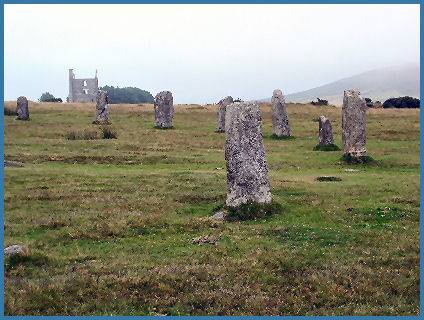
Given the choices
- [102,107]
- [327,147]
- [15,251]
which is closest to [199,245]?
[15,251]

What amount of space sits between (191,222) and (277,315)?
670 centimetres

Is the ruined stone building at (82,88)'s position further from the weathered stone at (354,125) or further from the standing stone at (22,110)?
the weathered stone at (354,125)

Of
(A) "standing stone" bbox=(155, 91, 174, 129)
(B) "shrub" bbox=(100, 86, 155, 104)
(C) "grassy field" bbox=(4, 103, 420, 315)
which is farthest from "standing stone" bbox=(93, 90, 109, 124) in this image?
(B) "shrub" bbox=(100, 86, 155, 104)

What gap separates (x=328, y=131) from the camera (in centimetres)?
3647

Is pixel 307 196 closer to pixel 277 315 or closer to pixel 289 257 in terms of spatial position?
pixel 289 257

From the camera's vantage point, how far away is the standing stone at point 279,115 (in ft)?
138

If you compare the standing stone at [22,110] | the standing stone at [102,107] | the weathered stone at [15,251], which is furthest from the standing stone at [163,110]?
the weathered stone at [15,251]

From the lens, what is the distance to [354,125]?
30.4 m

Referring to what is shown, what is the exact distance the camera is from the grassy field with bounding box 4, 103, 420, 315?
37.9ft

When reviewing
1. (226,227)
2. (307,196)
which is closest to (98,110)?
(307,196)

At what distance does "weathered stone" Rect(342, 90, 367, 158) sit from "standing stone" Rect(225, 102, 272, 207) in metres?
12.4

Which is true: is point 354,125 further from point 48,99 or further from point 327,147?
point 48,99

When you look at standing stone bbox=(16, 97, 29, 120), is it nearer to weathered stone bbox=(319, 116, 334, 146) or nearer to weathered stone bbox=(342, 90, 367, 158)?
weathered stone bbox=(319, 116, 334, 146)

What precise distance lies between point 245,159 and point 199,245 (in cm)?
457
